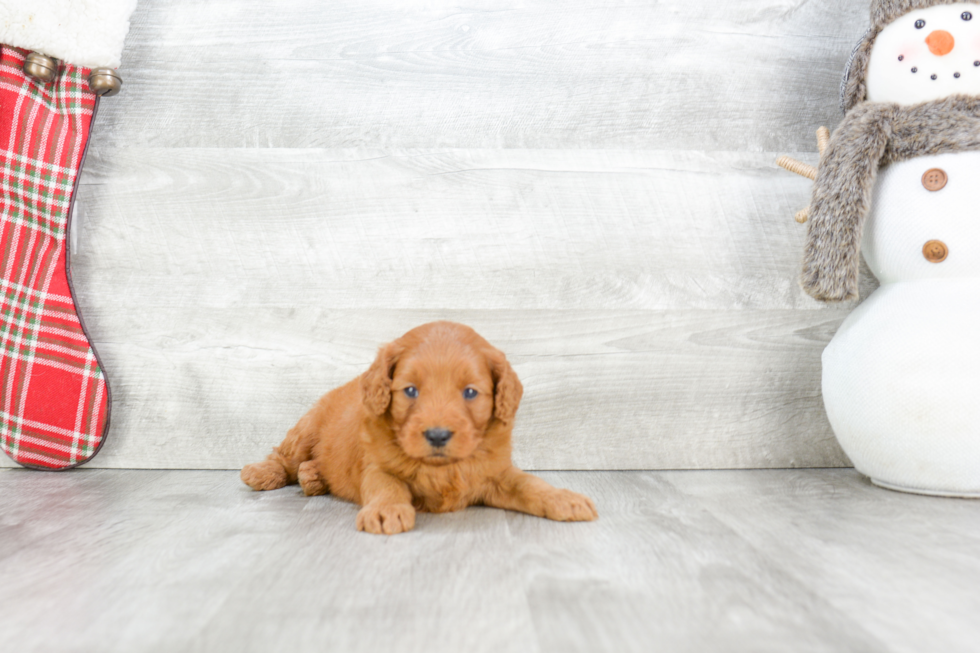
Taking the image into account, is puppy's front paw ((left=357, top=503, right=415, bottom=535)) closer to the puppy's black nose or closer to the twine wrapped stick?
the puppy's black nose

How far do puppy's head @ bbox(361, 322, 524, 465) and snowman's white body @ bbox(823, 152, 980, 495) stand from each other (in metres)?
0.68

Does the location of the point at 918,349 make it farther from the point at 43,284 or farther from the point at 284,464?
the point at 43,284

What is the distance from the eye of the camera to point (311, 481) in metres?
1.26

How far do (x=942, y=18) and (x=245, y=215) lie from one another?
55.7 inches

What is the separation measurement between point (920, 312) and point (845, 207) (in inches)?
9.2

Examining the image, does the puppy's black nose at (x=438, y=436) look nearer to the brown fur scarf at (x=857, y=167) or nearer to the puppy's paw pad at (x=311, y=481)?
the puppy's paw pad at (x=311, y=481)

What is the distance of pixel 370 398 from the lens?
107cm

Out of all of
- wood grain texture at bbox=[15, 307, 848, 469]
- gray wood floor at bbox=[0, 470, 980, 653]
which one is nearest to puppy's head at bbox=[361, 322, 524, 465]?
gray wood floor at bbox=[0, 470, 980, 653]

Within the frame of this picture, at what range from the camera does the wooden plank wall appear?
4.84 feet

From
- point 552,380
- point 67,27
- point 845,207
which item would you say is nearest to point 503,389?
point 552,380

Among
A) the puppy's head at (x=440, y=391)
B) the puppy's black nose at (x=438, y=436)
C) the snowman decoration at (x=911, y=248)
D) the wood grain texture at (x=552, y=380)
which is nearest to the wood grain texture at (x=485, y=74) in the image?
the snowman decoration at (x=911, y=248)

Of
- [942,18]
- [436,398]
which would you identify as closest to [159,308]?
[436,398]

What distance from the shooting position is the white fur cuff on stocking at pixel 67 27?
132 cm

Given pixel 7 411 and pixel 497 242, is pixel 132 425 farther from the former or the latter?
pixel 497 242
